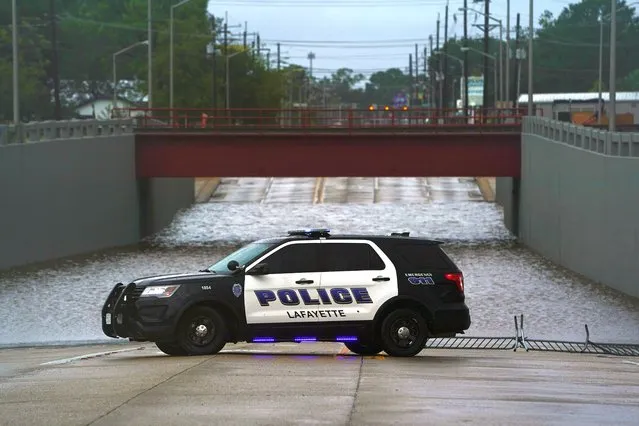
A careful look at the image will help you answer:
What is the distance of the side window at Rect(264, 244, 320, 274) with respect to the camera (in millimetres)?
20234

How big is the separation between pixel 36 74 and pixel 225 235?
66331 millimetres

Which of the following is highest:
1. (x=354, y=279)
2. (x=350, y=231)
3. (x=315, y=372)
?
(x=354, y=279)

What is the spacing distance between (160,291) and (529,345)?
331 inches

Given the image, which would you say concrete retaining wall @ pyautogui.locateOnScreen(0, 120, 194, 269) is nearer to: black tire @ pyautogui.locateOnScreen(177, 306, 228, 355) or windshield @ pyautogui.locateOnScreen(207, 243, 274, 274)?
windshield @ pyautogui.locateOnScreen(207, 243, 274, 274)

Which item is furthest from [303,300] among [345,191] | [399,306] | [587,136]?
[345,191]

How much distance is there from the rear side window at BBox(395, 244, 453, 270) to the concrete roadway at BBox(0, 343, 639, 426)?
1350 millimetres

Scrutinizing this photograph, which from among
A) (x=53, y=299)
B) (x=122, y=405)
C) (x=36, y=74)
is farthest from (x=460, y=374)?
(x=36, y=74)

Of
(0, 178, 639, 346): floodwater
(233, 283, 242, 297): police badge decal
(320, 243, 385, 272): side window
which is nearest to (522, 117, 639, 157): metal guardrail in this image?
(0, 178, 639, 346): floodwater

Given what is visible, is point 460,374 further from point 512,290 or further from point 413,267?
point 512,290

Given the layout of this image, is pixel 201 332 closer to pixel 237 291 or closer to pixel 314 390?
pixel 237 291

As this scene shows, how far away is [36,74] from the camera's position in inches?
5108

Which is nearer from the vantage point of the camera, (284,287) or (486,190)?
(284,287)

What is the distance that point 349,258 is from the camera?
2039cm

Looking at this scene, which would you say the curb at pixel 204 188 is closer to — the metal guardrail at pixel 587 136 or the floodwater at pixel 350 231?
the floodwater at pixel 350 231
